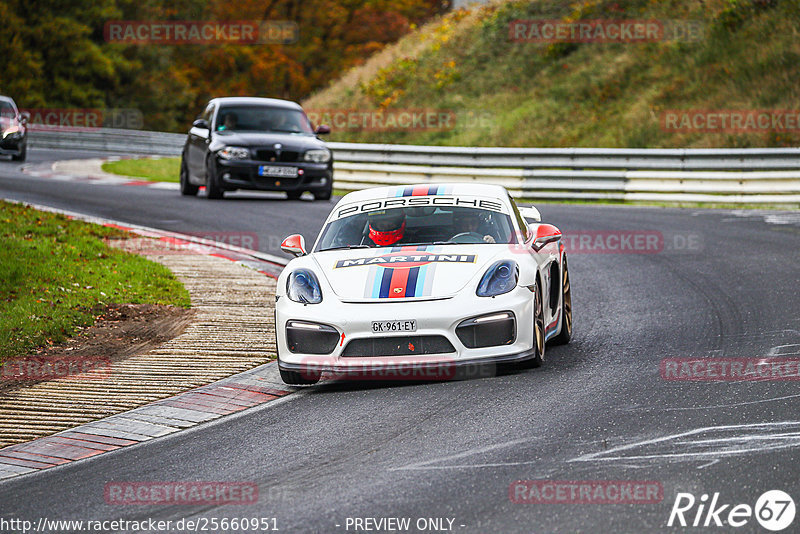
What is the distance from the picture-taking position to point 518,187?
23.1 meters

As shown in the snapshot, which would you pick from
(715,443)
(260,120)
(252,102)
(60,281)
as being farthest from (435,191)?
(252,102)

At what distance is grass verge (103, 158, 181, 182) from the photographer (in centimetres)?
2819

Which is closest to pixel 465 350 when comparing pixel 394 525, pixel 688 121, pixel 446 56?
pixel 394 525

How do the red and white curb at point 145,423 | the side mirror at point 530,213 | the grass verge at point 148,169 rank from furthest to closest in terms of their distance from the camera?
the grass verge at point 148,169 → the side mirror at point 530,213 → the red and white curb at point 145,423

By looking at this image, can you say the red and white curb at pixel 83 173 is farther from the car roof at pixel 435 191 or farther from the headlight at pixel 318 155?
the car roof at pixel 435 191

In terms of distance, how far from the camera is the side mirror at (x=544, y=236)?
8.59 metres

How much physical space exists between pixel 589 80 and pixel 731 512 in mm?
27635

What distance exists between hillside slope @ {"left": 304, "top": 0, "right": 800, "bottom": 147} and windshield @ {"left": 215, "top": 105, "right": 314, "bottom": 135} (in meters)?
8.52

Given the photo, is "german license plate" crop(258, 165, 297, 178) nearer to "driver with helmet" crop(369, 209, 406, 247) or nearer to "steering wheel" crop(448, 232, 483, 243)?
"driver with helmet" crop(369, 209, 406, 247)

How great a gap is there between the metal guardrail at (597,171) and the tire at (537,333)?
43.6ft

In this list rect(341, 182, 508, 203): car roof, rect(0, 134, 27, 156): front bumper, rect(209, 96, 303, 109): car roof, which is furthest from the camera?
rect(0, 134, 27, 156): front bumper

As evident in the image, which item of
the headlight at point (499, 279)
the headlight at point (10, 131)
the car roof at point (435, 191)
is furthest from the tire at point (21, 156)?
the headlight at point (499, 279)

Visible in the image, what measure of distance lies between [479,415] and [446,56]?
32.0m

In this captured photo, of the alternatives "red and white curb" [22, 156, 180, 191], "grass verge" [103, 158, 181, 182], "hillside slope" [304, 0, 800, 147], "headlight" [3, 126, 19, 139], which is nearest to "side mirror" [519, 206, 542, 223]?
"hillside slope" [304, 0, 800, 147]
